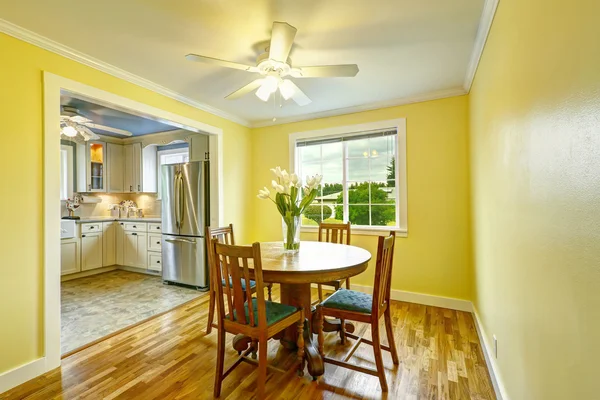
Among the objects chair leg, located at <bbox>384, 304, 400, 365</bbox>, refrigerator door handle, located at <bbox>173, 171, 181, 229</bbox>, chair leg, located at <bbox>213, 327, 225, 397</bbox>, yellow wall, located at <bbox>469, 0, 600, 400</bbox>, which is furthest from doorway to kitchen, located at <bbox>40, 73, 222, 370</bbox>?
yellow wall, located at <bbox>469, 0, 600, 400</bbox>

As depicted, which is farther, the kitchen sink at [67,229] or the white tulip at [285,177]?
the kitchen sink at [67,229]

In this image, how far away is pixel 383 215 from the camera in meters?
3.61

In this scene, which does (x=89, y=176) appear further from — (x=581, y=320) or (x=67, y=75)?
(x=581, y=320)

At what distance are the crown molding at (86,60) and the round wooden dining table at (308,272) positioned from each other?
2.04 meters

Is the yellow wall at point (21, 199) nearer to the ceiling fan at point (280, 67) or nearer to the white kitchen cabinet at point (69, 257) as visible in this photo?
the ceiling fan at point (280, 67)

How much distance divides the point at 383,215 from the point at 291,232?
1703 mm

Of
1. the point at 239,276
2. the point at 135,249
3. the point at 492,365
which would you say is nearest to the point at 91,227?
the point at 135,249

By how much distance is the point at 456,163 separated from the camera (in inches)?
123

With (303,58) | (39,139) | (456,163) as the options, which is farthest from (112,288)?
(456,163)

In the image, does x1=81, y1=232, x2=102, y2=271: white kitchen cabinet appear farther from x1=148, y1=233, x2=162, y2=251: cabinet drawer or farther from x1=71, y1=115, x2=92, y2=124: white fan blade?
x1=71, y1=115, x2=92, y2=124: white fan blade

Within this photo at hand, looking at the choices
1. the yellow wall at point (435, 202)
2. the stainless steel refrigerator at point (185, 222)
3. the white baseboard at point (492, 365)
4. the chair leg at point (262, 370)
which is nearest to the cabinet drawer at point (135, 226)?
the stainless steel refrigerator at point (185, 222)

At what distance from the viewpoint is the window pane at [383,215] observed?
11.7 feet

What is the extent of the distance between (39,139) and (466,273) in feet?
13.4

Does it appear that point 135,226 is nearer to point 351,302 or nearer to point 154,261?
point 154,261
